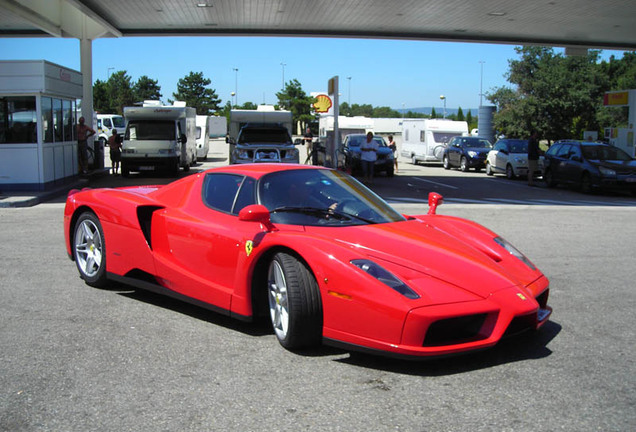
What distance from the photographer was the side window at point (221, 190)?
5426mm

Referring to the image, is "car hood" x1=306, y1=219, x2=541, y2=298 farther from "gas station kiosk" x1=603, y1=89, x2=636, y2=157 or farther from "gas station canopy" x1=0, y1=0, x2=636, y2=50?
"gas station kiosk" x1=603, y1=89, x2=636, y2=157

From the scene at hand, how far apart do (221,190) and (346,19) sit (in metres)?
18.5

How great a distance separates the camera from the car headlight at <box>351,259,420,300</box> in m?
4.11

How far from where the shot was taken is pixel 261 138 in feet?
70.1

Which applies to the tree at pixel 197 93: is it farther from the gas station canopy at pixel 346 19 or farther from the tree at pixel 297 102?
the gas station canopy at pixel 346 19

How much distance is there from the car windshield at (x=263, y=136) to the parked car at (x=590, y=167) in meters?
8.65

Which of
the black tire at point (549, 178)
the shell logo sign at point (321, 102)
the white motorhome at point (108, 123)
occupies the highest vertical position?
the shell logo sign at point (321, 102)

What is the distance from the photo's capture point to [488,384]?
13.0 ft

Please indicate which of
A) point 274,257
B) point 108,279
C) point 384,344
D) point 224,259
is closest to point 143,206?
point 108,279

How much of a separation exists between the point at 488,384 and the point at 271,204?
215cm

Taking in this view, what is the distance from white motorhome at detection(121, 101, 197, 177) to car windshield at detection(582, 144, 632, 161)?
1367 cm

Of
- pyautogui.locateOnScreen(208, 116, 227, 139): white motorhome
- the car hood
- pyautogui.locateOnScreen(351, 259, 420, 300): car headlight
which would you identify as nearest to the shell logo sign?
pyautogui.locateOnScreen(208, 116, 227, 139): white motorhome

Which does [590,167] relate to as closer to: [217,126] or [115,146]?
[115,146]

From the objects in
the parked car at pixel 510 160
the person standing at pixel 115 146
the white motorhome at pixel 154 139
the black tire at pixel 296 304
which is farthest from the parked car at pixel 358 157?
the black tire at pixel 296 304
